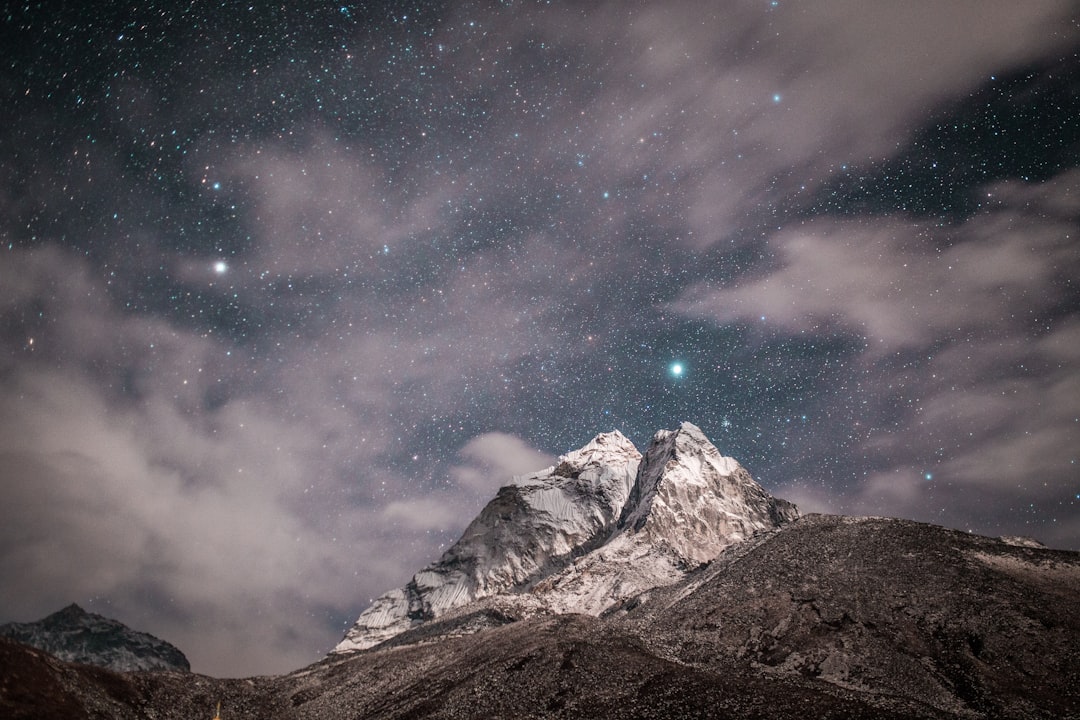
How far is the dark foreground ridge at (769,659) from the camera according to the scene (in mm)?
53688

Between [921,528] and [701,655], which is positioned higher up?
[921,528]

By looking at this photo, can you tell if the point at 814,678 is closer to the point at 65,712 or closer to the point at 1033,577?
the point at 1033,577

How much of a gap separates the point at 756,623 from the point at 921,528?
3363 cm

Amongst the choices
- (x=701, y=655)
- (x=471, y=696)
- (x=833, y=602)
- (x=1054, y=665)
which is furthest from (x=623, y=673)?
(x=1054, y=665)

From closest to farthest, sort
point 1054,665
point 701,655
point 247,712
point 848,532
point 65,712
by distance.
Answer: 1. point 1054,665
2. point 65,712
3. point 701,655
4. point 247,712
5. point 848,532

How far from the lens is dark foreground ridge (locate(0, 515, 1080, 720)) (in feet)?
176

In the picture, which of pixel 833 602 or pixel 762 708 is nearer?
pixel 762 708

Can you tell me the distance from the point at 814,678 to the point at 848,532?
3750cm

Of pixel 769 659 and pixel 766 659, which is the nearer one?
pixel 769 659

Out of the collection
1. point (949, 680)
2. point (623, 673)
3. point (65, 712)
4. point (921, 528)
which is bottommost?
point (949, 680)

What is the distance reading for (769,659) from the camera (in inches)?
2603

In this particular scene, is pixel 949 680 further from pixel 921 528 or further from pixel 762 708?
pixel 921 528

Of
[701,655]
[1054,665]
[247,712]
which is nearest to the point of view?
[1054,665]

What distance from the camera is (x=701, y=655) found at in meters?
70.9
